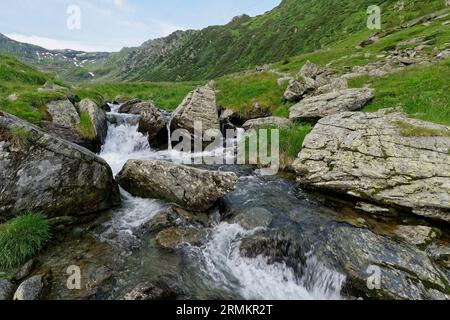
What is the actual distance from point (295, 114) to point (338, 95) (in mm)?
3953

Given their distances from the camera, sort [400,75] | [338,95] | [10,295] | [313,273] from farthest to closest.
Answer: [400,75], [338,95], [313,273], [10,295]

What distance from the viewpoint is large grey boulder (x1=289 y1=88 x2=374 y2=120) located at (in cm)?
2353

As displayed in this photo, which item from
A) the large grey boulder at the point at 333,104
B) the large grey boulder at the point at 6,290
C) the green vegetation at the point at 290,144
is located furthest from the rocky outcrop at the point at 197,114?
the large grey boulder at the point at 6,290

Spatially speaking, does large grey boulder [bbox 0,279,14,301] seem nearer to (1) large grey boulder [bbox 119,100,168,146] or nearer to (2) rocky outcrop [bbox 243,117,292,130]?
(1) large grey boulder [bbox 119,100,168,146]

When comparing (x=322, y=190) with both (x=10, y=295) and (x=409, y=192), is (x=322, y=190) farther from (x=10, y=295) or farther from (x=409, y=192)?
(x=10, y=295)

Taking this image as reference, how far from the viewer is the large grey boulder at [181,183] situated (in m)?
14.6

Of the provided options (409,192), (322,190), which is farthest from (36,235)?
(409,192)

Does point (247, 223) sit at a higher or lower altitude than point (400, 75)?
lower

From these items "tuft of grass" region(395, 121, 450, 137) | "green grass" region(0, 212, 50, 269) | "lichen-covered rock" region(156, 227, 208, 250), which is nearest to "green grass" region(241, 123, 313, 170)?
"tuft of grass" region(395, 121, 450, 137)

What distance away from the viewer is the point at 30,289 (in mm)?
9109

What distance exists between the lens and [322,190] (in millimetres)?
15898

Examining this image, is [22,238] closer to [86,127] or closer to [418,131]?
[86,127]

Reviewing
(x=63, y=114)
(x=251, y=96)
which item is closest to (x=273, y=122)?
(x=251, y=96)

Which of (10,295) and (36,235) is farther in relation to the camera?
(36,235)
